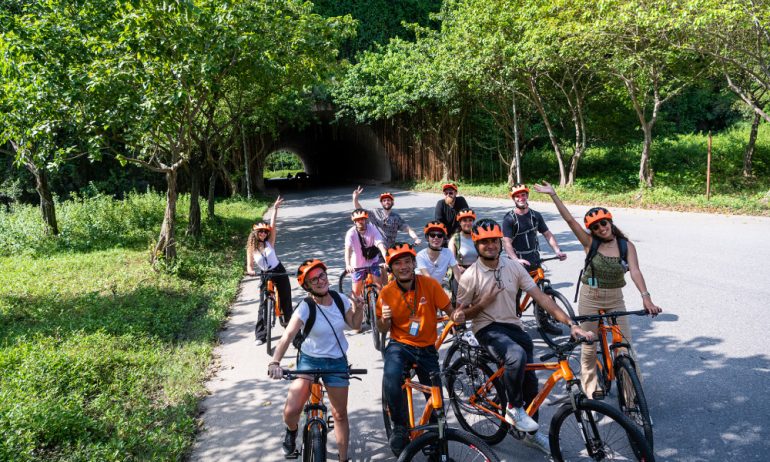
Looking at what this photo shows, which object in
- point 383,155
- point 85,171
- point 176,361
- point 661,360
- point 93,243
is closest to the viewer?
point 661,360

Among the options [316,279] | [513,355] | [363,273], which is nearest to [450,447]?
[513,355]

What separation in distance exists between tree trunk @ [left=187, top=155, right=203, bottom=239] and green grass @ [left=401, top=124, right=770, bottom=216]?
12175mm

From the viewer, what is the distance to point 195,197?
14.0 metres

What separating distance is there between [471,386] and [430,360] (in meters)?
0.58

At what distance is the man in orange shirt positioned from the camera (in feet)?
12.8

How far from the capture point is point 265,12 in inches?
456

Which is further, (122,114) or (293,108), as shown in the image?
(293,108)

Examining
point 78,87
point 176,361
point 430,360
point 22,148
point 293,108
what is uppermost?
point 293,108

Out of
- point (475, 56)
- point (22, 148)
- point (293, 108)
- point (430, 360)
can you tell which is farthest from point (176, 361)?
point (293, 108)

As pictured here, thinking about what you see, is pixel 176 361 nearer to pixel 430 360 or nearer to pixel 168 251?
pixel 430 360

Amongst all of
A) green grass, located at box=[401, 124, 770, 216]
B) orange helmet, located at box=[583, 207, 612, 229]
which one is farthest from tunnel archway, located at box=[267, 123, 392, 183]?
orange helmet, located at box=[583, 207, 612, 229]

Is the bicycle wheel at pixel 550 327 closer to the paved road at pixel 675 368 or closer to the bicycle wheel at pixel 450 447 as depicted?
the paved road at pixel 675 368

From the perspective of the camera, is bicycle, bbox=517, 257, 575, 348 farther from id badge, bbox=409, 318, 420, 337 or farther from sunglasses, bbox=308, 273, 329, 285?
sunglasses, bbox=308, 273, 329, 285

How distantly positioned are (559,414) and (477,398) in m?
0.84
